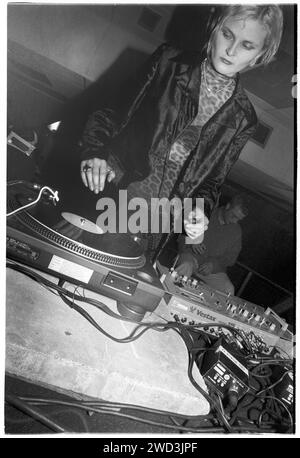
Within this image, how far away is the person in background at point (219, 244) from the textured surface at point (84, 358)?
175 cm

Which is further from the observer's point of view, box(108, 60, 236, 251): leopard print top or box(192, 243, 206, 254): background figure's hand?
box(192, 243, 206, 254): background figure's hand

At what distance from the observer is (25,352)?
1.55 ft

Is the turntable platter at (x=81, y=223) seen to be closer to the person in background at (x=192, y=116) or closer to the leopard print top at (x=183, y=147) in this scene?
the person in background at (x=192, y=116)

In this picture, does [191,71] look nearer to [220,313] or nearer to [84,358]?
[220,313]

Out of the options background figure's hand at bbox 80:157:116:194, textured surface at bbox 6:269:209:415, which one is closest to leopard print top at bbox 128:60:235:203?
background figure's hand at bbox 80:157:116:194

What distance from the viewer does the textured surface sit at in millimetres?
489

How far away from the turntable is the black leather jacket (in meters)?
0.48

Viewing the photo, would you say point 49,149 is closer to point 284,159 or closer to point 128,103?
point 128,103

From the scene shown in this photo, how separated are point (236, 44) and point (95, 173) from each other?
688mm

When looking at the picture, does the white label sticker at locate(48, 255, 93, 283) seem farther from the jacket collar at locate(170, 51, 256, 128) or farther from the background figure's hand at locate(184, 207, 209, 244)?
the jacket collar at locate(170, 51, 256, 128)

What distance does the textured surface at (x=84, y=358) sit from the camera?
0.49 meters

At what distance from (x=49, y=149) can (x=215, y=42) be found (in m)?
0.80

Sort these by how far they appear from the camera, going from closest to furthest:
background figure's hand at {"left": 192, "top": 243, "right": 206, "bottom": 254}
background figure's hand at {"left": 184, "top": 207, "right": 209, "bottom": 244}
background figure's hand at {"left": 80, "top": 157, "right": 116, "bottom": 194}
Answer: background figure's hand at {"left": 80, "top": 157, "right": 116, "bottom": 194}, background figure's hand at {"left": 184, "top": 207, "right": 209, "bottom": 244}, background figure's hand at {"left": 192, "top": 243, "right": 206, "bottom": 254}

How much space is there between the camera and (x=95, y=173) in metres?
0.77
